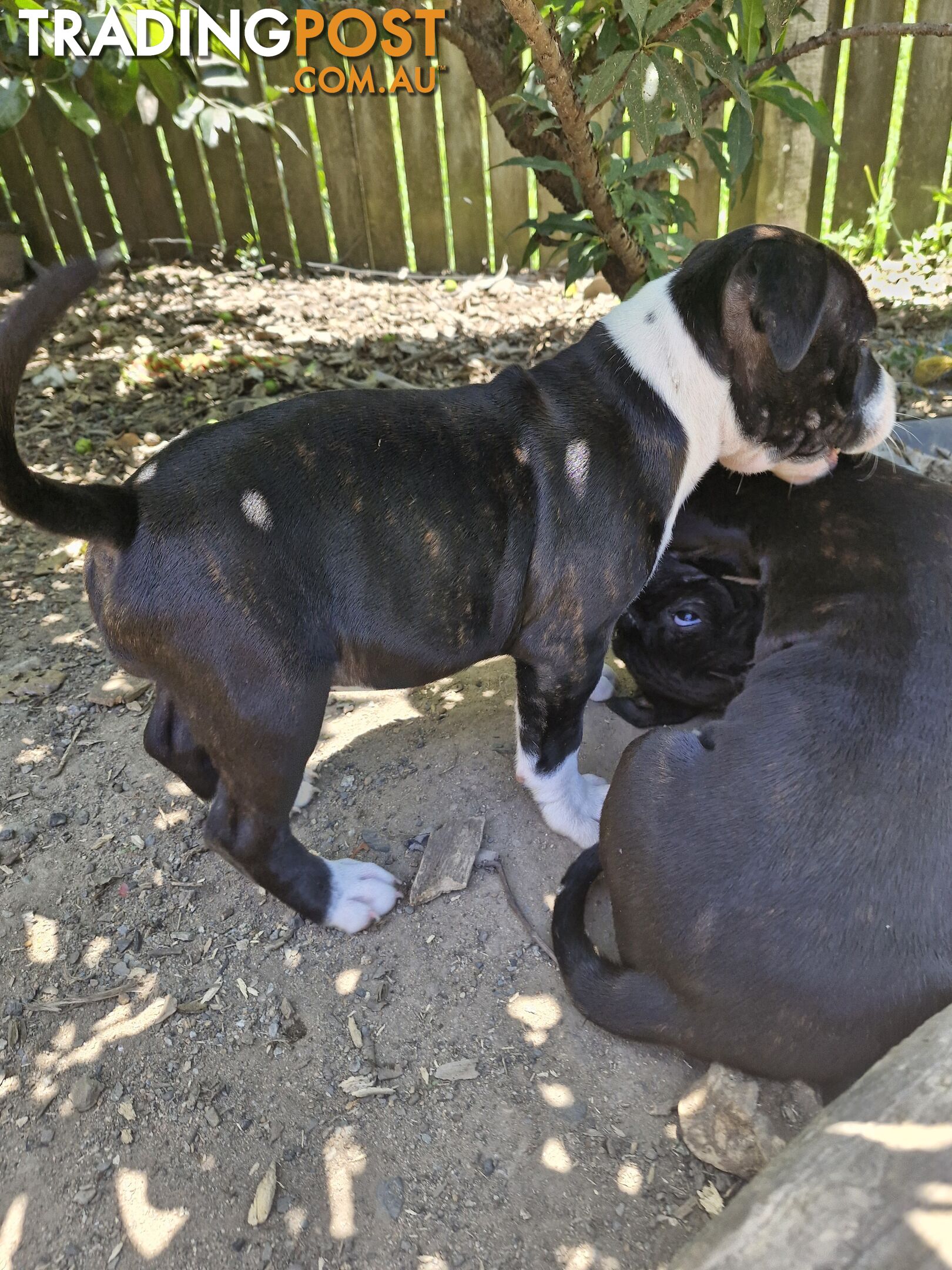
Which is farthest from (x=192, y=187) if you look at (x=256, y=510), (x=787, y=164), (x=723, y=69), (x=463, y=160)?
(x=256, y=510)

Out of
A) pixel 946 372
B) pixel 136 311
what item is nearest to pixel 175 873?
pixel 946 372

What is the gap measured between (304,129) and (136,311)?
6.65ft

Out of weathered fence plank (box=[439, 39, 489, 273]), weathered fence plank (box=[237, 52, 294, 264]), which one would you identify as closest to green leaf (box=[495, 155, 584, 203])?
weathered fence plank (box=[439, 39, 489, 273])

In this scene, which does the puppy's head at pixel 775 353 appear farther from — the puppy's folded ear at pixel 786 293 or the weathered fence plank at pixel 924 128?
the weathered fence plank at pixel 924 128

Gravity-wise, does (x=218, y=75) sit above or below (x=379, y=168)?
above

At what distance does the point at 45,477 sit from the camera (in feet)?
7.50

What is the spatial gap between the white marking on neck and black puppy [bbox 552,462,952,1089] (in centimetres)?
52

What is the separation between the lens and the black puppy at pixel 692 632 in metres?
3.51

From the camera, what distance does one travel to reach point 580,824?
3230mm

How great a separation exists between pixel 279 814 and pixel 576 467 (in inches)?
51.3

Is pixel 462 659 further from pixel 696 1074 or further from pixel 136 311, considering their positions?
pixel 136 311

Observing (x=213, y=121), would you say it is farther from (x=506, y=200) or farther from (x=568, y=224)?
(x=506, y=200)

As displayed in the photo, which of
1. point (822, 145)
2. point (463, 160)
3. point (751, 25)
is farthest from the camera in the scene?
point (463, 160)

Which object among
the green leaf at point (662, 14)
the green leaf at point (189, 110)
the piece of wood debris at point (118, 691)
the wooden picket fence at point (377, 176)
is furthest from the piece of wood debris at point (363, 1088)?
the wooden picket fence at point (377, 176)
